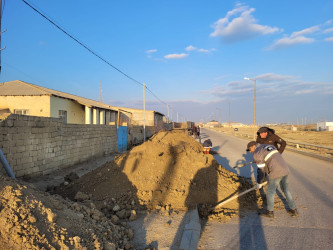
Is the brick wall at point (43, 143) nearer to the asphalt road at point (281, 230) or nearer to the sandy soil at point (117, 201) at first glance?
the sandy soil at point (117, 201)

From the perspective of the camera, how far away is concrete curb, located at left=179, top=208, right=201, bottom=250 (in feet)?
11.8

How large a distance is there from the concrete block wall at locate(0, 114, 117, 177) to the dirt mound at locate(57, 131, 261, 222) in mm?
2213

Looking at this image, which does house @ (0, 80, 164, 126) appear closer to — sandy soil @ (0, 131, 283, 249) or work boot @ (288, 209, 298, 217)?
sandy soil @ (0, 131, 283, 249)

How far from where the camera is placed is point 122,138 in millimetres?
18156

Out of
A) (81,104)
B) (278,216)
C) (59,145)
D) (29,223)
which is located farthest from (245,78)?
(29,223)

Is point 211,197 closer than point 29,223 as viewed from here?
No

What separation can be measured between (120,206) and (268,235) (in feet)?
9.11

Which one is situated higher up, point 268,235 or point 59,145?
point 59,145

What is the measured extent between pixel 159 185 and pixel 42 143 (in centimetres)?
484

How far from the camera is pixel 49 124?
29.3 ft

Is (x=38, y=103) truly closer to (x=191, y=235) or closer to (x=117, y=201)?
(x=117, y=201)

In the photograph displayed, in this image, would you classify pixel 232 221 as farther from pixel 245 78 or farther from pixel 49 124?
pixel 245 78

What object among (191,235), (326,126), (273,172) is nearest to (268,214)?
(273,172)

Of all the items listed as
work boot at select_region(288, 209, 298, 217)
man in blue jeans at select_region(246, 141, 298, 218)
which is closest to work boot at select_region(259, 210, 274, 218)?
man in blue jeans at select_region(246, 141, 298, 218)
